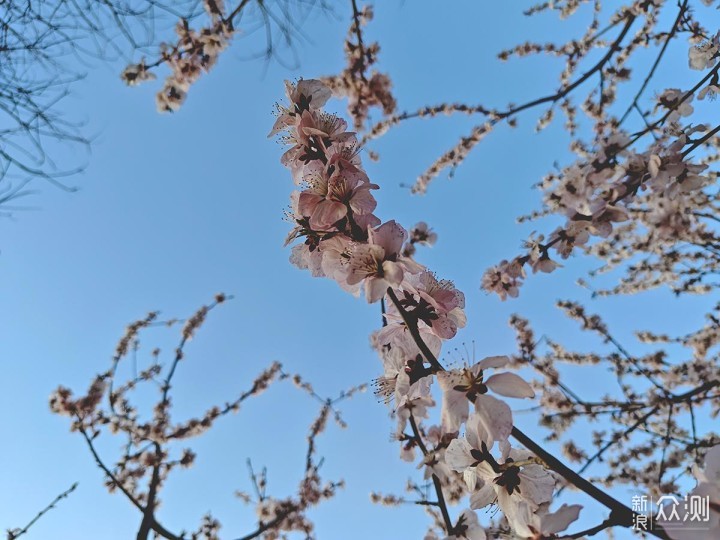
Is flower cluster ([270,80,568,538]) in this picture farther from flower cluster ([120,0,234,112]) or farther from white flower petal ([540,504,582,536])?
flower cluster ([120,0,234,112])

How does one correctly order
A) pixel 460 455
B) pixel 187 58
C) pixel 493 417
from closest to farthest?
pixel 493 417, pixel 460 455, pixel 187 58

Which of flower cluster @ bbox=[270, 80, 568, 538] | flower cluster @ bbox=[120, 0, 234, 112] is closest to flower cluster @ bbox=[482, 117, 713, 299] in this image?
flower cluster @ bbox=[270, 80, 568, 538]

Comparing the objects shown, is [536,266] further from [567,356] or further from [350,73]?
[567,356]

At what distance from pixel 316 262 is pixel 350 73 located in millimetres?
5043

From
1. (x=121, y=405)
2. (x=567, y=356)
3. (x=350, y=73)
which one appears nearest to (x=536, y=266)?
(x=350, y=73)

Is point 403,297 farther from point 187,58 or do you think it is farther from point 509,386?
point 187,58

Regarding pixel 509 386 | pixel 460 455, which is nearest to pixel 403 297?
pixel 509 386

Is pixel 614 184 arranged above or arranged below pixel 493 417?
above

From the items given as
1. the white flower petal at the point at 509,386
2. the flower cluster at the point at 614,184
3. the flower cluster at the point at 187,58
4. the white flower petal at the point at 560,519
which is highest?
the flower cluster at the point at 187,58

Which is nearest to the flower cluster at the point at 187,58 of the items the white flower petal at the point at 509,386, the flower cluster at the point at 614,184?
the flower cluster at the point at 614,184

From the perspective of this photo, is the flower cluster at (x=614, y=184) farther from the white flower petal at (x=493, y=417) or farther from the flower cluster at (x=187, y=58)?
the flower cluster at (x=187, y=58)

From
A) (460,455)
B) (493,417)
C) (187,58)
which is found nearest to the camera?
(493,417)

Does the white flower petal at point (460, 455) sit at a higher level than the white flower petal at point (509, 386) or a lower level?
lower

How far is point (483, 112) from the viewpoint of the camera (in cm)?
514
